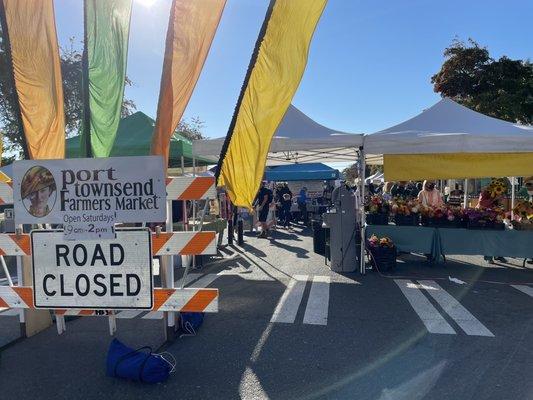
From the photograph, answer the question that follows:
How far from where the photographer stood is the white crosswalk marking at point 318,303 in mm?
5340

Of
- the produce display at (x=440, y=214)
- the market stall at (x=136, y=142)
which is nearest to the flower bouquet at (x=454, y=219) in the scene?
the produce display at (x=440, y=214)

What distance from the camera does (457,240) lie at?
8.73m

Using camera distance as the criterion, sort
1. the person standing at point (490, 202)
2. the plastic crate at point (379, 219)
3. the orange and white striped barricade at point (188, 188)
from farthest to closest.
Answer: the person standing at point (490, 202)
the plastic crate at point (379, 219)
the orange and white striped barricade at point (188, 188)

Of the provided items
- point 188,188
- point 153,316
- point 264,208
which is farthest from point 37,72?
point 264,208

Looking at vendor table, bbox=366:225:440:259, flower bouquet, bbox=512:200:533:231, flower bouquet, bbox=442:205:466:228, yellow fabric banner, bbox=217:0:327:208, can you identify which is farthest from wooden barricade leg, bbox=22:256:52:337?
flower bouquet, bbox=512:200:533:231

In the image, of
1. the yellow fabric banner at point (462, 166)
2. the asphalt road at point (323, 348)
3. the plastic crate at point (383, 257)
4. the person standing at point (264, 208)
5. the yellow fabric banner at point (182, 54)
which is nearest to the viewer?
the asphalt road at point (323, 348)

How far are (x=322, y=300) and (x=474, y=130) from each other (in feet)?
16.5

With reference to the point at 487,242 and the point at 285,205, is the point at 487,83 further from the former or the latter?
the point at 487,242

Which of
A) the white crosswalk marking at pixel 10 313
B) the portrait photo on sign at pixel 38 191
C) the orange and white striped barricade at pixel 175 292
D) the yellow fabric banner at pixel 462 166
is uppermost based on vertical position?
the yellow fabric banner at pixel 462 166

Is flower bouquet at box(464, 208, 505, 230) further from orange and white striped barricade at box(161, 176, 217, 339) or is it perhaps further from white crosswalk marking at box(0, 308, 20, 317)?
white crosswalk marking at box(0, 308, 20, 317)

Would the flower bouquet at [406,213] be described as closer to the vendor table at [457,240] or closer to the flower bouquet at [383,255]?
the vendor table at [457,240]

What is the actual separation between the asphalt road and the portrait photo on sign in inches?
59.2

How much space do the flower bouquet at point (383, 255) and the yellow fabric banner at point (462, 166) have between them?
7.96 feet

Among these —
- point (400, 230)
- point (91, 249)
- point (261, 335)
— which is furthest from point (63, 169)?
point (400, 230)
